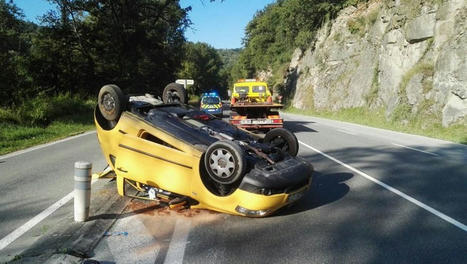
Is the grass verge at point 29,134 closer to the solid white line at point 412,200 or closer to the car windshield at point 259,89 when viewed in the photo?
the car windshield at point 259,89

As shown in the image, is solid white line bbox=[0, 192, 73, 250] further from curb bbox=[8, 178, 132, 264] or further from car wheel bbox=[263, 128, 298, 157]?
car wheel bbox=[263, 128, 298, 157]

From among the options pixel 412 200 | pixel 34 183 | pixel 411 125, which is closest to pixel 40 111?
pixel 34 183

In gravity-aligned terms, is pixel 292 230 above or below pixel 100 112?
below

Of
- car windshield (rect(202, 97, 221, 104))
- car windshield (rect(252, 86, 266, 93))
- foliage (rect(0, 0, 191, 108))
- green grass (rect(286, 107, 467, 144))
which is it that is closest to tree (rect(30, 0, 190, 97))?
foliage (rect(0, 0, 191, 108))

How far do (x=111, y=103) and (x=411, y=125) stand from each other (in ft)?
59.1

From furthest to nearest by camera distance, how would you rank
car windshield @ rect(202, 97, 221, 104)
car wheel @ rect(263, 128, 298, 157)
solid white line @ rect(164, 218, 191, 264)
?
1. car windshield @ rect(202, 97, 221, 104)
2. car wheel @ rect(263, 128, 298, 157)
3. solid white line @ rect(164, 218, 191, 264)

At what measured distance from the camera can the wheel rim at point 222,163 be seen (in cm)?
457

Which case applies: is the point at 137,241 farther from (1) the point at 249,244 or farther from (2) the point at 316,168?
(2) the point at 316,168

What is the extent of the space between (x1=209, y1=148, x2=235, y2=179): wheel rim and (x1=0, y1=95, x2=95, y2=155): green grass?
27.9 ft

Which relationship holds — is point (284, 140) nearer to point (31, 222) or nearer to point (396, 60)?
point (31, 222)

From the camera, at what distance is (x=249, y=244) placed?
4062 mm

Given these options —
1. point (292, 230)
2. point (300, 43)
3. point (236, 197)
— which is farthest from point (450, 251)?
point (300, 43)

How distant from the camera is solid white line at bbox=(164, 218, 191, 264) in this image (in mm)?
3729

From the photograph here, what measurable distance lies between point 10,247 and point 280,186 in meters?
3.16
